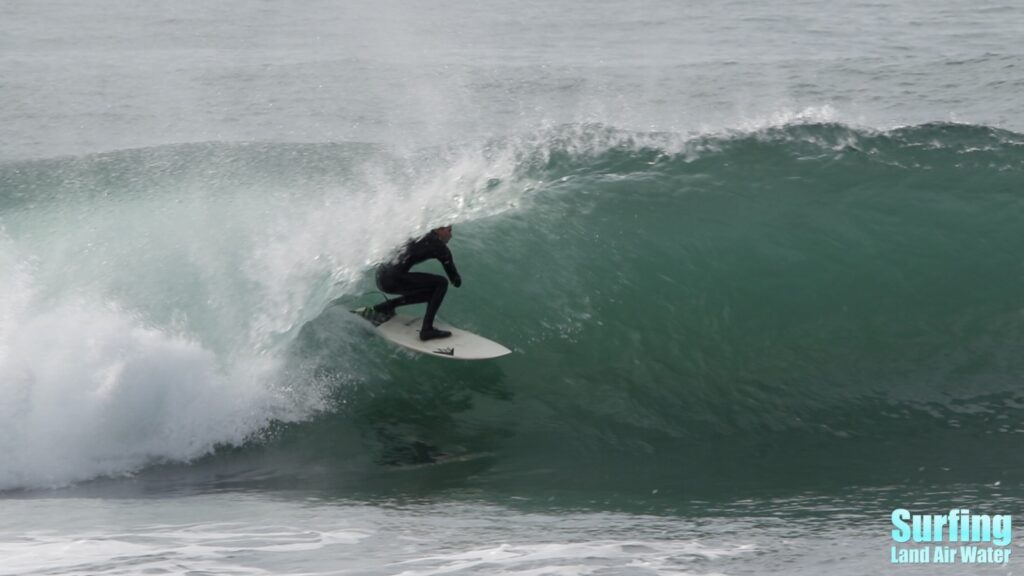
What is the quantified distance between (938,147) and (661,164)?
136 inches

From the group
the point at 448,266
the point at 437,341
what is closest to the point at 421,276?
the point at 448,266

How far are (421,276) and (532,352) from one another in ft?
4.49

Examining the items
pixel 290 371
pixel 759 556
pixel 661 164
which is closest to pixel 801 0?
pixel 661 164

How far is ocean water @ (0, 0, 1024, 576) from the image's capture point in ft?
25.1

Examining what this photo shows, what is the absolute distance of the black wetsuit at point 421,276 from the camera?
10148 millimetres

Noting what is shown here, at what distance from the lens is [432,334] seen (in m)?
10.2

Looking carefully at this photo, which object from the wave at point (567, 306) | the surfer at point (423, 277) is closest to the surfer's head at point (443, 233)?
the surfer at point (423, 277)

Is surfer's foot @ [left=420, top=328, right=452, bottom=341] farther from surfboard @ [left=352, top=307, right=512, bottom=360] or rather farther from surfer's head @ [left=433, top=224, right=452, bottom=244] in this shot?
surfer's head @ [left=433, top=224, right=452, bottom=244]

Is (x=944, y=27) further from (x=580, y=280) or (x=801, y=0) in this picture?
(x=580, y=280)

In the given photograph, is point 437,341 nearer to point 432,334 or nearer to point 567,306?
point 432,334

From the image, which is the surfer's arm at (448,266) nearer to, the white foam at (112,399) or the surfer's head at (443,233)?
the surfer's head at (443,233)

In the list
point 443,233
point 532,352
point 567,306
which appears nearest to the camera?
point 443,233

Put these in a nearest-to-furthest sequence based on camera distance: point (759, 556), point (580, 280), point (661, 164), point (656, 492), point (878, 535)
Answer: point (759, 556) → point (878, 535) → point (656, 492) → point (580, 280) → point (661, 164)

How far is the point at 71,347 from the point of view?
9.94 m
